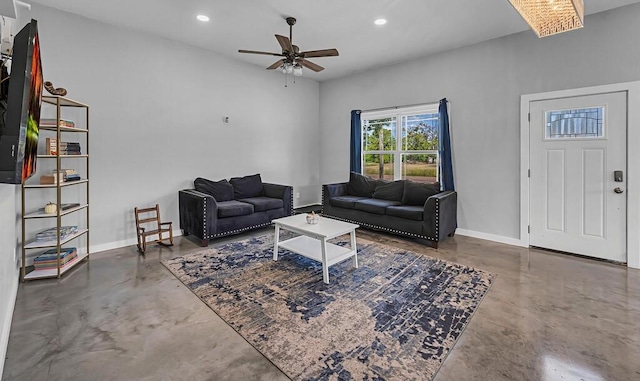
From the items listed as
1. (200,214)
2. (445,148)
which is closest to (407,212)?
(445,148)

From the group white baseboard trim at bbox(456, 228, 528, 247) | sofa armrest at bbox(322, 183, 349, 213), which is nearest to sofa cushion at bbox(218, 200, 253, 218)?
sofa armrest at bbox(322, 183, 349, 213)

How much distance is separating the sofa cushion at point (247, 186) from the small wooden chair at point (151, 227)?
122 centimetres

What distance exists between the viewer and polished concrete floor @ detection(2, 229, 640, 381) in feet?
5.86

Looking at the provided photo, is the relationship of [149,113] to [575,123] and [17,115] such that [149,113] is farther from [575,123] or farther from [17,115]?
[575,123]

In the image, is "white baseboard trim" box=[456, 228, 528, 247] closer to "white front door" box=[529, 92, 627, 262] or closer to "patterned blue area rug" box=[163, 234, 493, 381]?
"white front door" box=[529, 92, 627, 262]

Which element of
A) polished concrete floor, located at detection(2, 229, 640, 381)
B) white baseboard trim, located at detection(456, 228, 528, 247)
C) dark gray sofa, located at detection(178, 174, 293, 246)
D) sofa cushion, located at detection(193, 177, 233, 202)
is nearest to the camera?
polished concrete floor, located at detection(2, 229, 640, 381)

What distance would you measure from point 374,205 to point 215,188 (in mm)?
2542

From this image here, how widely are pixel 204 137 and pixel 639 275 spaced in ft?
19.2

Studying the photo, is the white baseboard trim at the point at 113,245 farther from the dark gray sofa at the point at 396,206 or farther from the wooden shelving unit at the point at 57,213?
the dark gray sofa at the point at 396,206

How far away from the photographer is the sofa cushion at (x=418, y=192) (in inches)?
180

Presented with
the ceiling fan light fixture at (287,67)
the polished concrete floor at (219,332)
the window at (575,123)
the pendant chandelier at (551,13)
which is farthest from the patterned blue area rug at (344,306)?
the ceiling fan light fixture at (287,67)

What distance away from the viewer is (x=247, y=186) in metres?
5.29

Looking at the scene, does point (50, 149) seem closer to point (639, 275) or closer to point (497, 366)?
point (497, 366)

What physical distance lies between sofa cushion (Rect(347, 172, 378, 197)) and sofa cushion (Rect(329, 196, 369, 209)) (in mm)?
143
